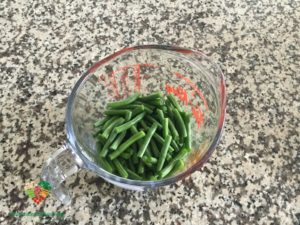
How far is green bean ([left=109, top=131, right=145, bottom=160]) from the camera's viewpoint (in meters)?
0.67

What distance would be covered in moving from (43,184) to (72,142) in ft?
0.45

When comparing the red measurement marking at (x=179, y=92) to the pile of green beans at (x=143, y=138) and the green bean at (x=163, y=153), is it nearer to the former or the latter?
the pile of green beans at (x=143, y=138)

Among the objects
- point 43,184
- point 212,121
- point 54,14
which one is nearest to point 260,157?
point 212,121

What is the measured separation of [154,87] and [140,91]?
3 centimetres

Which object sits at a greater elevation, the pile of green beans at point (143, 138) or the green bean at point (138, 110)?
the green bean at point (138, 110)

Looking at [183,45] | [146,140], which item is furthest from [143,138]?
[183,45]

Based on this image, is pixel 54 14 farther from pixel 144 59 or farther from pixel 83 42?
pixel 144 59

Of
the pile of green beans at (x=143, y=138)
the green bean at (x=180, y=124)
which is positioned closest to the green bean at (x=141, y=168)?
the pile of green beans at (x=143, y=138)

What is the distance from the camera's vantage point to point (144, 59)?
795 mm

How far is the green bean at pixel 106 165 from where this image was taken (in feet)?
2.16

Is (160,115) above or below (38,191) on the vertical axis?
above

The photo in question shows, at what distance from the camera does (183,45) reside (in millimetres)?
937

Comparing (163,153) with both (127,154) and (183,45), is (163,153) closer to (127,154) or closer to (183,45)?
(127,154)

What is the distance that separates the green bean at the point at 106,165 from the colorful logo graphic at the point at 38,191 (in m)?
0.12
